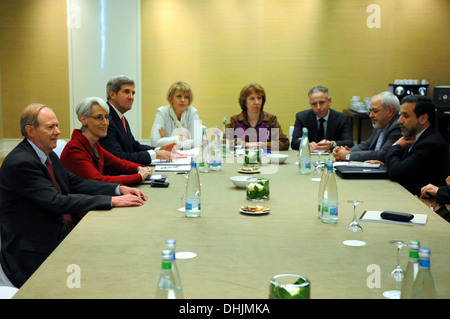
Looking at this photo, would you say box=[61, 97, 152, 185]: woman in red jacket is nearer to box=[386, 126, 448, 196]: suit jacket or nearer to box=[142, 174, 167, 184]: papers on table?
box=[142, 174, 167, 184]: papers on table

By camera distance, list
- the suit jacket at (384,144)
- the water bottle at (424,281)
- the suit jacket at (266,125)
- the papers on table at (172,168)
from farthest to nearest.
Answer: the suit jacket at (266,125)
the suit jacket at (384,144)
the papers on table at (172,168)
the water bottle at (424,281)

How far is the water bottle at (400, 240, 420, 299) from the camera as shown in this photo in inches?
50.1

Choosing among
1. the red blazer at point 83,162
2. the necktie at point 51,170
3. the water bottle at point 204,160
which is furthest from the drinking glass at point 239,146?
the necktie at point 51,170

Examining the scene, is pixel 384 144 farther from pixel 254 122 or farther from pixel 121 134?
pixel 121 134

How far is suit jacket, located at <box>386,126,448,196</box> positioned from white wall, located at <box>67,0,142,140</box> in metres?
4.91

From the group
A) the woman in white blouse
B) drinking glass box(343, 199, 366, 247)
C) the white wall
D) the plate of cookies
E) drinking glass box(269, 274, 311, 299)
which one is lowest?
drinking glass box(343, 199, 366, 247)

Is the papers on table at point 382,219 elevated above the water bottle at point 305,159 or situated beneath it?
situated beneath

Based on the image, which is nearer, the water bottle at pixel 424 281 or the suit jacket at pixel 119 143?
the water bottle at pixel 424 281

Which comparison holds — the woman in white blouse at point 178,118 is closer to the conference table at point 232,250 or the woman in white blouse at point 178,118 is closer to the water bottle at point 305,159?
the water bottle at point 305,159

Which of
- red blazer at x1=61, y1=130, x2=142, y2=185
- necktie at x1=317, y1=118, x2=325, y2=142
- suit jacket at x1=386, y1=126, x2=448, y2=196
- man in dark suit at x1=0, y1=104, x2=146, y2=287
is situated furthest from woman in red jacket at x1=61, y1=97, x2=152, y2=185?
necktie at x1=317, y1=118, x2=325, y2=142

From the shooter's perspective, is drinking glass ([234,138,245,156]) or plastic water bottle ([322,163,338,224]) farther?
drinking glass ([234,138,245,156])

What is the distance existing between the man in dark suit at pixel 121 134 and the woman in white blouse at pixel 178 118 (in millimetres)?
791

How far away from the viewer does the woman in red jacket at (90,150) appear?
128 inches

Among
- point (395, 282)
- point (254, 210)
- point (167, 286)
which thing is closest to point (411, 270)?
point (395, 282)
